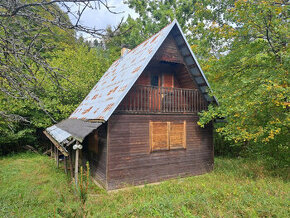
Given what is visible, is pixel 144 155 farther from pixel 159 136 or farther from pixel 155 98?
pixel 155 98

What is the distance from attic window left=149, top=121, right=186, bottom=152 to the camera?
27.8 feet

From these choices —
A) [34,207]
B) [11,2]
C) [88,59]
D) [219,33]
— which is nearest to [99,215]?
[34,207]

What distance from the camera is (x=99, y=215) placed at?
5016 mm

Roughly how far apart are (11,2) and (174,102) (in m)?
7.54

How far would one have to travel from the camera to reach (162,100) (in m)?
8.90

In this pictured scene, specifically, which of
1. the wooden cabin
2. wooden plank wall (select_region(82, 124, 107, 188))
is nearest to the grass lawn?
wooden plank wall (select_region(82, 124, 107, 188))

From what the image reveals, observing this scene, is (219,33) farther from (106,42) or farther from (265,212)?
(106,42)

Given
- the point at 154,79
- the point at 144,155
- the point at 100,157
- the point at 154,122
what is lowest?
the point at 100,157

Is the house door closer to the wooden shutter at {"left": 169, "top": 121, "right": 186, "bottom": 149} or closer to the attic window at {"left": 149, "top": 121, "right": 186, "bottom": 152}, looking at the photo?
the attic window at {"left": 149, "top": 121, "right": 186, "bottom": 152}

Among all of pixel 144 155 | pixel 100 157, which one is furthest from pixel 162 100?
pixel 100 157

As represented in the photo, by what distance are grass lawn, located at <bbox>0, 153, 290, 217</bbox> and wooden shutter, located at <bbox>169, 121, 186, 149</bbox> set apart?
1605 mm

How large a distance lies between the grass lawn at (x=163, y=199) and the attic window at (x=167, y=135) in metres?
1.59

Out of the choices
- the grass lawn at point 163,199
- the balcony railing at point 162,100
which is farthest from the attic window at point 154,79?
the grass lawn at point 163,199

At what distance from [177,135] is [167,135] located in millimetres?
576
